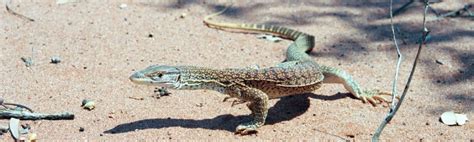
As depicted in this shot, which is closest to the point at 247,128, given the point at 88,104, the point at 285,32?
the point at 88,104

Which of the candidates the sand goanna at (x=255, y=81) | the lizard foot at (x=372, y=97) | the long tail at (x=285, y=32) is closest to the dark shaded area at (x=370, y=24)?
the long tail at (x=285, y=32)

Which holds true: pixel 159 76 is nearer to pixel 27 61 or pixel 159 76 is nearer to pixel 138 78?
pixel 138 78

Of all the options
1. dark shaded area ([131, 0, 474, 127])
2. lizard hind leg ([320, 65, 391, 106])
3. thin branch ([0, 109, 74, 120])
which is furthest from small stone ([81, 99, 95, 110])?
dark shaded area ([131, 0, 474, 127])

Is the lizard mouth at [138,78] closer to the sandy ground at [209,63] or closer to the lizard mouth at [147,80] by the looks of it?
the lizard mouth at [147,80]

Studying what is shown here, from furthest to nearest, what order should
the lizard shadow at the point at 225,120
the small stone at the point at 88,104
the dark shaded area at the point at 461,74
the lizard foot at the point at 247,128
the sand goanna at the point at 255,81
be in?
the dark shaded area at the point at 461,74 → the small stone at the point at 88,104 → the lizard shadow at the point at 225,120 → the lizard foot at the point at 247,128 → the sand goanna at the point at 255,81

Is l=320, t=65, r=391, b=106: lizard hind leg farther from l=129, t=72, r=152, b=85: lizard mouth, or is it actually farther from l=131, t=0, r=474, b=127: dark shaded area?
A: l=129, t=72, r=152, b=85: lizard mouth

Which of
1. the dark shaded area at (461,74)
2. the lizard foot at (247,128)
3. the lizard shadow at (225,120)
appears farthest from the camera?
the dark shaded area at (461,74)
